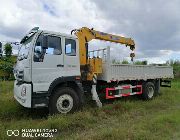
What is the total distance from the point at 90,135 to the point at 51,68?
117 inches

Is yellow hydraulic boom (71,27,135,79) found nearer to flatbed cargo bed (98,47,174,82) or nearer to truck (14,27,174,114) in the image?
truck (14,27,174,114)

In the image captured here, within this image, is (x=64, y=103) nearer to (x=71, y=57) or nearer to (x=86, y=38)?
(x=71, y=57)

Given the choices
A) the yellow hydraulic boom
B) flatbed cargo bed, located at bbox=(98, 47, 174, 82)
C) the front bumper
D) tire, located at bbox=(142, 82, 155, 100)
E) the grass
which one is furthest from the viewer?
tire, located at bbox=(142, 82, 155, 100)

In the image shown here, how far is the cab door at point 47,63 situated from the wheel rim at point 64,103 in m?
0.64

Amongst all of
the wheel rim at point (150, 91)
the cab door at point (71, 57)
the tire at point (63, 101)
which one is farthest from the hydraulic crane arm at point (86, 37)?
the wheel rim at point (150, 91)

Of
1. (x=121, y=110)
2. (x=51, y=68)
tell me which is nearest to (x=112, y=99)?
(x=121, y=110)

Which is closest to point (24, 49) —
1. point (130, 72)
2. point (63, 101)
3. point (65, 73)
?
point (65, 73)

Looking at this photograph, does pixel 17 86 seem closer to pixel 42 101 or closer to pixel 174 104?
pixel 42 101

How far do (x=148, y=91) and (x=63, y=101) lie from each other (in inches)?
215

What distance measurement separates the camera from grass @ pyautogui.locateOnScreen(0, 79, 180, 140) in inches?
276

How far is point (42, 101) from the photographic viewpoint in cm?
867

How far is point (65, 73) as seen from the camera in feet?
30.6

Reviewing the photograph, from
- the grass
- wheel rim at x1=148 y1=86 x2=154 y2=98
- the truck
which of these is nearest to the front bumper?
the truck

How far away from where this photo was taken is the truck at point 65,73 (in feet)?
28.3
